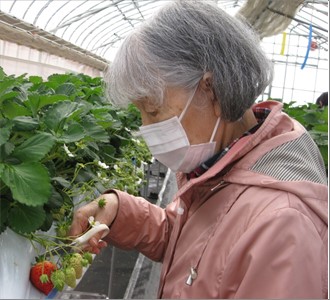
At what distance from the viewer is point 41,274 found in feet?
3.92

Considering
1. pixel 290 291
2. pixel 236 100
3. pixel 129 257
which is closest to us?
pixel 290 291

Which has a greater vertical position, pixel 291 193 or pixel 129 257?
pixel 291 193

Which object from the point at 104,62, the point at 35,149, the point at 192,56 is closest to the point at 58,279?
the point at 35,149

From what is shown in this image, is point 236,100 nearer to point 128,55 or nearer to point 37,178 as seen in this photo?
point 128,55

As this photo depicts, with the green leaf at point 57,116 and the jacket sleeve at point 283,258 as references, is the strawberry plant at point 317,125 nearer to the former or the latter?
the green leaf at point 57,116

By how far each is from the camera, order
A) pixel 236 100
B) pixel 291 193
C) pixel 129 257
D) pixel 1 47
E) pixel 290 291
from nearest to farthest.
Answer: pixel 290 291 < pixel 291 193 < pixel 236 100 < pixel 129 257 < pixel 1 47

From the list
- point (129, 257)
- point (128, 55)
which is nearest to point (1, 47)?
point (129, 257)

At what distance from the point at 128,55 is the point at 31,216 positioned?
0.56 meters

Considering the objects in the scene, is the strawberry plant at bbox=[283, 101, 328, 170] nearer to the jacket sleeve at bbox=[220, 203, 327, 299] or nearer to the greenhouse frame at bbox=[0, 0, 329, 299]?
the greenhouse frame at bbox=[0, 0, 329, 299]

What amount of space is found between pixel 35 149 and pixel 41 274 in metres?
0.35

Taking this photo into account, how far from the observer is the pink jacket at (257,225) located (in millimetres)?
1062

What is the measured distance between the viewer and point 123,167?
243cm

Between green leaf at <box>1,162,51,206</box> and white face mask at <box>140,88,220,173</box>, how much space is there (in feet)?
1.45

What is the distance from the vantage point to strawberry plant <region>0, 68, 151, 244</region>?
3.97ft
